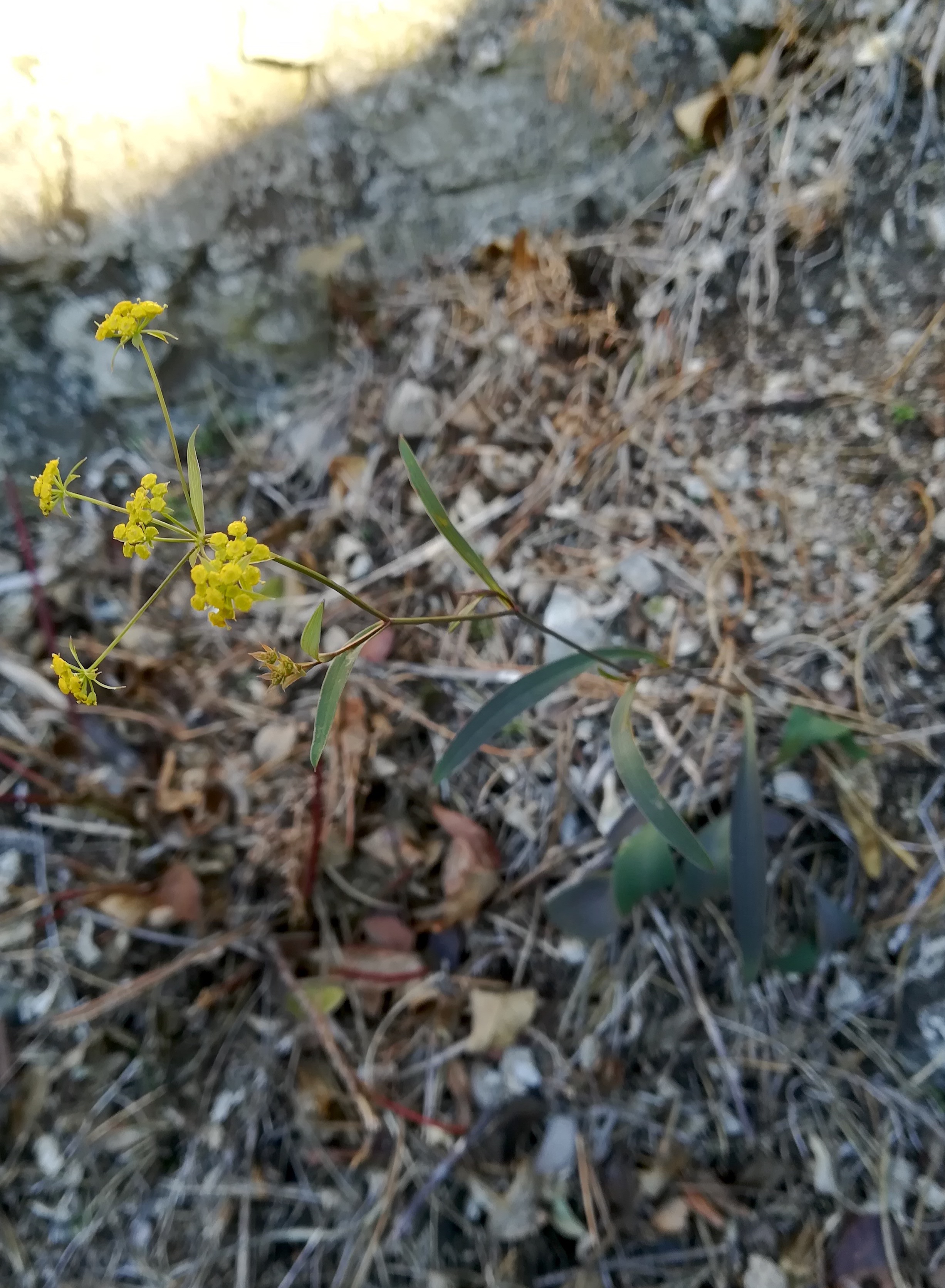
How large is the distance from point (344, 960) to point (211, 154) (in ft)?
4.24

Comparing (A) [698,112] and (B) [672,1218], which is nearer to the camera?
(B) [672,1218]

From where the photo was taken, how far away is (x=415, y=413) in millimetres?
1503

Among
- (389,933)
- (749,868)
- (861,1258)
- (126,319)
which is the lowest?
(861,1258)

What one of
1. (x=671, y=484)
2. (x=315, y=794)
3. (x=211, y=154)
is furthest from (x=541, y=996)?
(x=211, y=154)

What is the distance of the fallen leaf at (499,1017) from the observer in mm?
1183

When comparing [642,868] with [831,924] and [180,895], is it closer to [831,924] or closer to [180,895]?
[831,924]

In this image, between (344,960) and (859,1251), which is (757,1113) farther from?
(344,960)

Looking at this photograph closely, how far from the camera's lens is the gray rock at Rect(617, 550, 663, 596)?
133 centimetres

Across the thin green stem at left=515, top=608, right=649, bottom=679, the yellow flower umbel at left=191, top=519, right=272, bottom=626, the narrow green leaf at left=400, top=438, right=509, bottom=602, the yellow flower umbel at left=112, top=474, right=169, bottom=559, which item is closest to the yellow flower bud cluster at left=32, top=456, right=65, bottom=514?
the yellow flower umbel at left=112, top=474, right=169, bottom=559

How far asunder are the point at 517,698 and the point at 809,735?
0.37 metres

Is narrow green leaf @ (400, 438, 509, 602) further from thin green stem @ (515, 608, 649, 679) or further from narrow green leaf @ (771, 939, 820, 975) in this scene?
narrow green leaf @ (771, 939, 820, 975)

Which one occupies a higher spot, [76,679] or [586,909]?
[76,679]

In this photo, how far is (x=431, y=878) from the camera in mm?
1290

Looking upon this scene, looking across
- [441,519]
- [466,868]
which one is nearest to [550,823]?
[466,868]
